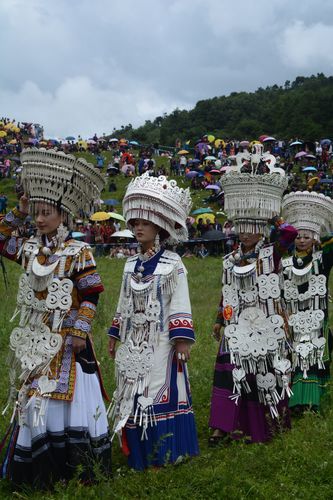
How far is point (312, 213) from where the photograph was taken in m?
7.24

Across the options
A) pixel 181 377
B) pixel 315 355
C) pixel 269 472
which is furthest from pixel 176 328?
pixel 315 355

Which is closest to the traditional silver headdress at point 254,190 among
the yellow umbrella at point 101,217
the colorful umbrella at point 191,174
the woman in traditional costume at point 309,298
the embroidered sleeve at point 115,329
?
the woman in traditional costume at point 309,298

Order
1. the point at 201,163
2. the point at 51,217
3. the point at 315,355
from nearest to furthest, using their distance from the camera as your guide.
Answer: the point at 51,217 < the point at 315,355 < the point at 201,163

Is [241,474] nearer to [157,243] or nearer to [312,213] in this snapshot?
[157,243]

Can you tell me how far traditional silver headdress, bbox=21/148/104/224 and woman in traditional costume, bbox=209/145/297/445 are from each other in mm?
1562

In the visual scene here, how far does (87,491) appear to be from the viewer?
4.81m

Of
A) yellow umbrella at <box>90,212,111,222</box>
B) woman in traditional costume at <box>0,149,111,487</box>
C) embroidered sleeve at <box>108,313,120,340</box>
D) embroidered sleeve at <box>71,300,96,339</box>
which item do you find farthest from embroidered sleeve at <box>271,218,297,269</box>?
yellow umbrella at <box>90,212,111,222</box>

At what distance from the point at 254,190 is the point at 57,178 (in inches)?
75.6

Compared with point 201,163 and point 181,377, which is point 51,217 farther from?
point 201,163

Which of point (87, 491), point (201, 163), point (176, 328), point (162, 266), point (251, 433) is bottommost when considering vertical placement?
point (87, 491)

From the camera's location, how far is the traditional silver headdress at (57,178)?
516 centimetres

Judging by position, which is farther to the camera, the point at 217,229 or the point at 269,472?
the point at 217,229

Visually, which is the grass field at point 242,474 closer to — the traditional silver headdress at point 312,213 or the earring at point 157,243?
the earring at point 157,243

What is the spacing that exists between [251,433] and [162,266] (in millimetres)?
1831
